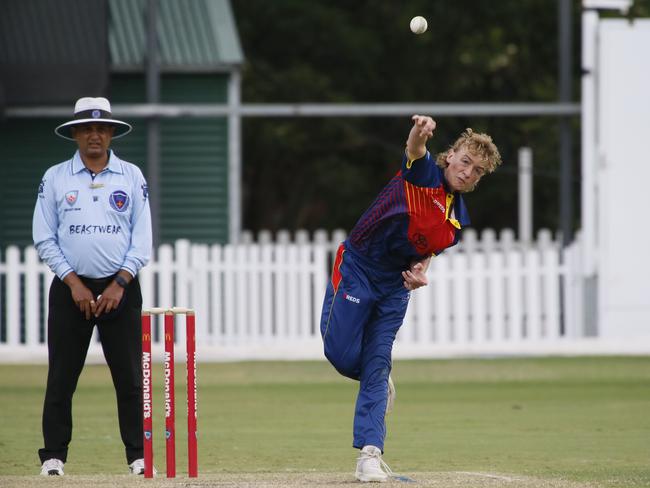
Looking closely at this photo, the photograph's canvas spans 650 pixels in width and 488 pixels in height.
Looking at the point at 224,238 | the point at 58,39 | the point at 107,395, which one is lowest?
the point at 107,395

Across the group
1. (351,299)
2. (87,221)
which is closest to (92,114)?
(87,221)

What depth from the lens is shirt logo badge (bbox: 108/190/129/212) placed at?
7.65 m

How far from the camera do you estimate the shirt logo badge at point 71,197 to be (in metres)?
7.61

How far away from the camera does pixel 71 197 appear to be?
7.61m

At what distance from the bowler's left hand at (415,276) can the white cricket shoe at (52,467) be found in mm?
2169

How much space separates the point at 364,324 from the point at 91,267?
157cm

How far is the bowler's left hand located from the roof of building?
1216cm

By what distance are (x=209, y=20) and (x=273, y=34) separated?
27.4 feet

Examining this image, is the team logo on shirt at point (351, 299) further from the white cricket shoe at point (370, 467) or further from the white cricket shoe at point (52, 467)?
the white cricket shoe at point (52, 467)

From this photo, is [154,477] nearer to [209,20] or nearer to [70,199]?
[70,199]

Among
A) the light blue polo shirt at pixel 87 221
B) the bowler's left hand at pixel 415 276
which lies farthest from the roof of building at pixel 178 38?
the bowler's left hand at pixel 415 276

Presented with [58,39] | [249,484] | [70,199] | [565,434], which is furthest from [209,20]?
[249,484]

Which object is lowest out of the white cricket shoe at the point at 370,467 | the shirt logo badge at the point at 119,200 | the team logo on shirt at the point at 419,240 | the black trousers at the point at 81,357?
the white cricket shoe at the point at 370,467

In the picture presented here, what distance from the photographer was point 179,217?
19547 millimetres
